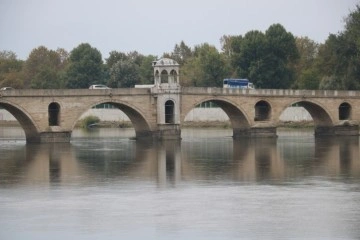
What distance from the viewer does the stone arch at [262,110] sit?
70.5 metres

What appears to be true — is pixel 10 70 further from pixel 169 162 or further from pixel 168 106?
pixel 169 162

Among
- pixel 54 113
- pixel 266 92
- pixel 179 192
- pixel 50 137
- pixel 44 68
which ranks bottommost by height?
pixel 179 192

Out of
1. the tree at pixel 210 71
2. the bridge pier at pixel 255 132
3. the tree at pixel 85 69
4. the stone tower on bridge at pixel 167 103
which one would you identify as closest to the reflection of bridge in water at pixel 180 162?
the stone tower on bridge at pixel 167 103

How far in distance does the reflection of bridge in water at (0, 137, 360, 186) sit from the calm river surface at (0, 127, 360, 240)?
0.16 feet

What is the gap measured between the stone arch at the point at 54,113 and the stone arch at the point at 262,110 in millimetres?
15526

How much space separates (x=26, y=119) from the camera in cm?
6053

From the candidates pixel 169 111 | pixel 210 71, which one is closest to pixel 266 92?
pixel 169 111

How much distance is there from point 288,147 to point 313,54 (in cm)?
5112

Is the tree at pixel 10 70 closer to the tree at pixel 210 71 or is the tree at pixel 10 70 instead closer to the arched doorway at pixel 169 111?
the tree at pixel 210 71

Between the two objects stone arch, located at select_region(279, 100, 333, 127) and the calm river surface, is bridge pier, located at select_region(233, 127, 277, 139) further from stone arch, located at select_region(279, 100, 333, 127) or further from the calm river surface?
the calm river surface

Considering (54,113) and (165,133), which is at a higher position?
(54,113)

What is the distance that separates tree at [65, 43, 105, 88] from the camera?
346 feet

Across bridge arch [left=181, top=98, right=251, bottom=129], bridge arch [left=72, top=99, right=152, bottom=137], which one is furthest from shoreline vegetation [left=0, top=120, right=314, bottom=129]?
bridge arch [left=72, top=99, right=152, bottom=137]

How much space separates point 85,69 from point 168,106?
42.0 m
